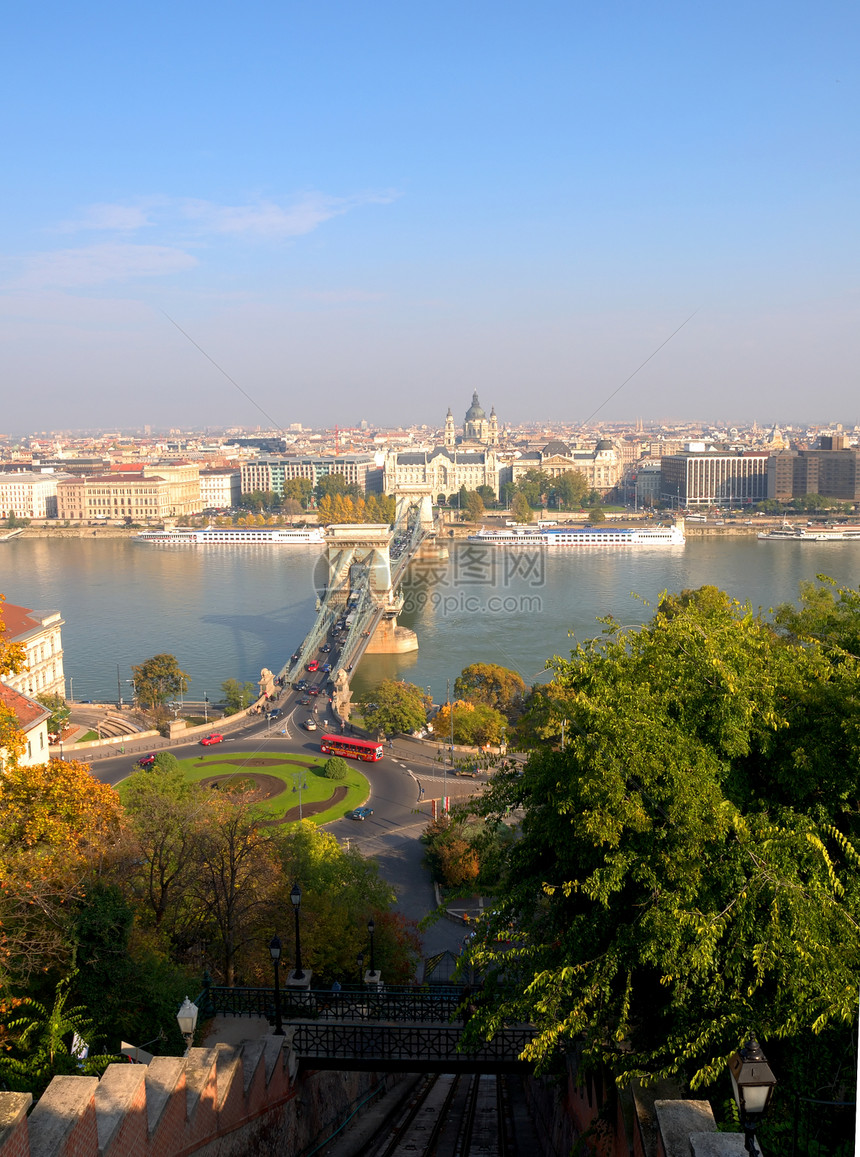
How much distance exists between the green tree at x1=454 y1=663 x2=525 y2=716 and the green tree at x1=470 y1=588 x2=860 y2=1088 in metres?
12.5

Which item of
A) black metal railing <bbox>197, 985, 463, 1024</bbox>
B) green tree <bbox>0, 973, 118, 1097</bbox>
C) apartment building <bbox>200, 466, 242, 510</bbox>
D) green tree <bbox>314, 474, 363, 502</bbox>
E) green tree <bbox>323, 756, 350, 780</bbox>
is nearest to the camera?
green tree <bbox>0, 973, 118, 1097</bbox>

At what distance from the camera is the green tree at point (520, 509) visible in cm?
4852

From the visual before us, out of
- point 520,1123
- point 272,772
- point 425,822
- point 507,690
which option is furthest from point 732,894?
point 507,690

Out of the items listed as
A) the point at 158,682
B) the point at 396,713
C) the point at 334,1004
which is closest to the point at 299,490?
the point at 158,682

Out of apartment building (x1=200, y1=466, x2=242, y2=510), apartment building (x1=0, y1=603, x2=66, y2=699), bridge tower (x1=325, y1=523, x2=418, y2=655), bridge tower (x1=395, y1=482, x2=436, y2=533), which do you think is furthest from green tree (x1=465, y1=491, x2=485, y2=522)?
apartment building (x1=0, y1=603, x2=66, y2=699)

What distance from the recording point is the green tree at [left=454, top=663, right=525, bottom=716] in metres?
16.5

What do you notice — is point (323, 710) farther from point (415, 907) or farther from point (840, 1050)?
point (840, 1050)

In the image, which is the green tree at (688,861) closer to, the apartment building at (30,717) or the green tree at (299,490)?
the apartment building at (30,717)

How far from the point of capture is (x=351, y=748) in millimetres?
14023

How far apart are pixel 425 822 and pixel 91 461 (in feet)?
192

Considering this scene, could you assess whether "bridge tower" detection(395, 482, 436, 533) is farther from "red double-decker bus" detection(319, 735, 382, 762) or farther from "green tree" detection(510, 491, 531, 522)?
"red double-decker bus" detection(319, 735, 382, 762)

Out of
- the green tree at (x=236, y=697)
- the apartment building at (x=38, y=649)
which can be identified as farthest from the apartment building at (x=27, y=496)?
the green tree at (x=236, y=697)

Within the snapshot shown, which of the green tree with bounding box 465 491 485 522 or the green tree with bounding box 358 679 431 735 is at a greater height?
the green tree with bounding box 465 491 485 522

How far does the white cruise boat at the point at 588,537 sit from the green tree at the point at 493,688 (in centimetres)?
2603
